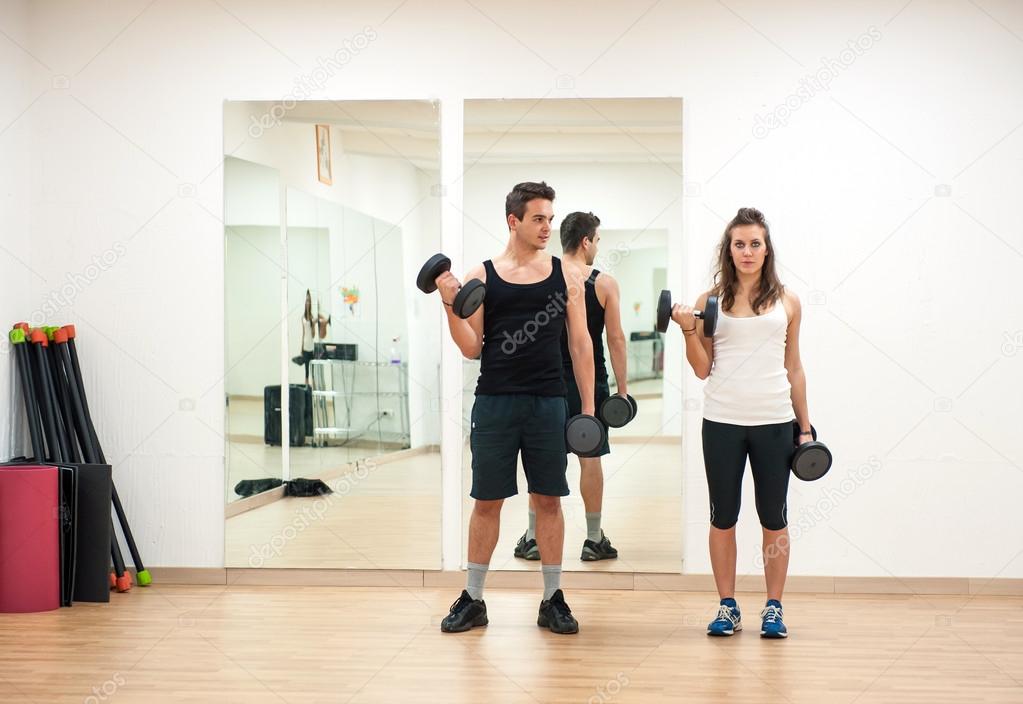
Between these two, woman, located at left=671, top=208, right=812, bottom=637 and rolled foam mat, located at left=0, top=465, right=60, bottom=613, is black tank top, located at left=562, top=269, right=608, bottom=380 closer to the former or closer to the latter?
woman, located at left=671, top=208, right=812, bottom=637

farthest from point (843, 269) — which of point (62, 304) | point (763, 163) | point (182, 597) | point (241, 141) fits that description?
point (62, 304)

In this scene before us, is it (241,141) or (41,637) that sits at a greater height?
(241,141)

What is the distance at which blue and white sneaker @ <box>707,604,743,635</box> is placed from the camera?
3623mm

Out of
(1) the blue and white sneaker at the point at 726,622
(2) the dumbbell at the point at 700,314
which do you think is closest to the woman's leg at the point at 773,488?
(1) the blue and white sneaker at the point at 726,622

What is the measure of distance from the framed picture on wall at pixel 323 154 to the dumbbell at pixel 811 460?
224 centimetres

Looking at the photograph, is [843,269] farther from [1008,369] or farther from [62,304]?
[62,304]

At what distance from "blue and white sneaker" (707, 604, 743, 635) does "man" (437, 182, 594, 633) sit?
0.47m

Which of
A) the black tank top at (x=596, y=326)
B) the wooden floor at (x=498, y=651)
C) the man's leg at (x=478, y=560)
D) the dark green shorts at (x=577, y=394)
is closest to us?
the wooden floor at (x=498, y=651)

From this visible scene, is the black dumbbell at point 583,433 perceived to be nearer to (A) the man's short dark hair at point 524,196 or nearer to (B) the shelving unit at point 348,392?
(A) the man's short dark hair at point 524,196

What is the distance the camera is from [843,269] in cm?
436

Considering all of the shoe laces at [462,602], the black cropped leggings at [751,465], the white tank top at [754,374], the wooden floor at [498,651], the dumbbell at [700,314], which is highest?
the dumbbell at [700,314]

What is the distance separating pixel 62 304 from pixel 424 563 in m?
1.88

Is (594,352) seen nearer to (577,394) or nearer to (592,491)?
(577,394)

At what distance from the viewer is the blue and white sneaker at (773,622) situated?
3.61 metres
